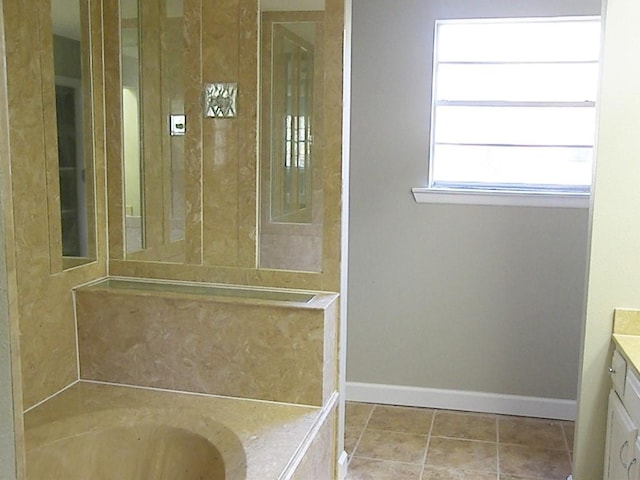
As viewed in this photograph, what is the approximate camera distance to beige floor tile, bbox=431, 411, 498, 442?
11.1 feet

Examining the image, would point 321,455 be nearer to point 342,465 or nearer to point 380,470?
→ point 342,465

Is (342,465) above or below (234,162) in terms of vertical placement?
below

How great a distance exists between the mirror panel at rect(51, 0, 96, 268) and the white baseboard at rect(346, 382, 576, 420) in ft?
5.97

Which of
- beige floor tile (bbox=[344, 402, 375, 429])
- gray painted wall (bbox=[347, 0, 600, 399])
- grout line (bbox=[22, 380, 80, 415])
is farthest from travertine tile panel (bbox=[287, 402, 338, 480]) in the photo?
gray painted wall (bbox=[347, 0, 600, 399])

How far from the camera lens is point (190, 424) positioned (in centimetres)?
233

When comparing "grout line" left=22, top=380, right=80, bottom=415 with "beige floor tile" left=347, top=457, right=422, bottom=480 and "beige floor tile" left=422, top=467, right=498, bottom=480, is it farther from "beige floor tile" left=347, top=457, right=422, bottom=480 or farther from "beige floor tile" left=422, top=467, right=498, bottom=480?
"beige floor tile" left=422, top=467, right=498, bottom=480

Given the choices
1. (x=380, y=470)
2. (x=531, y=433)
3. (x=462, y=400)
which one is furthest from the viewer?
(x=462, y=400)

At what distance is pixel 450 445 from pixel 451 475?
308mm

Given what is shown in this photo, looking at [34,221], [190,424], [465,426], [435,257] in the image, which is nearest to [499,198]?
[435,257]

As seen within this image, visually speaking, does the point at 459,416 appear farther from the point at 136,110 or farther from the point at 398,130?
the point at 136,110

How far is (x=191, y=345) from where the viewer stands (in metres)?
2.56

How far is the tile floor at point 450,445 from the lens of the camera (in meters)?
3.01

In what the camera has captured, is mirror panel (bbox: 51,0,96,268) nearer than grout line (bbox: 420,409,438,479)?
Yes

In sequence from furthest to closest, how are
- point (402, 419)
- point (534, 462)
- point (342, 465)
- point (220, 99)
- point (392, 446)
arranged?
point (402, 419) < point (392, 446) < point (534, 462) < point (342, 465) < point (220, 99)
